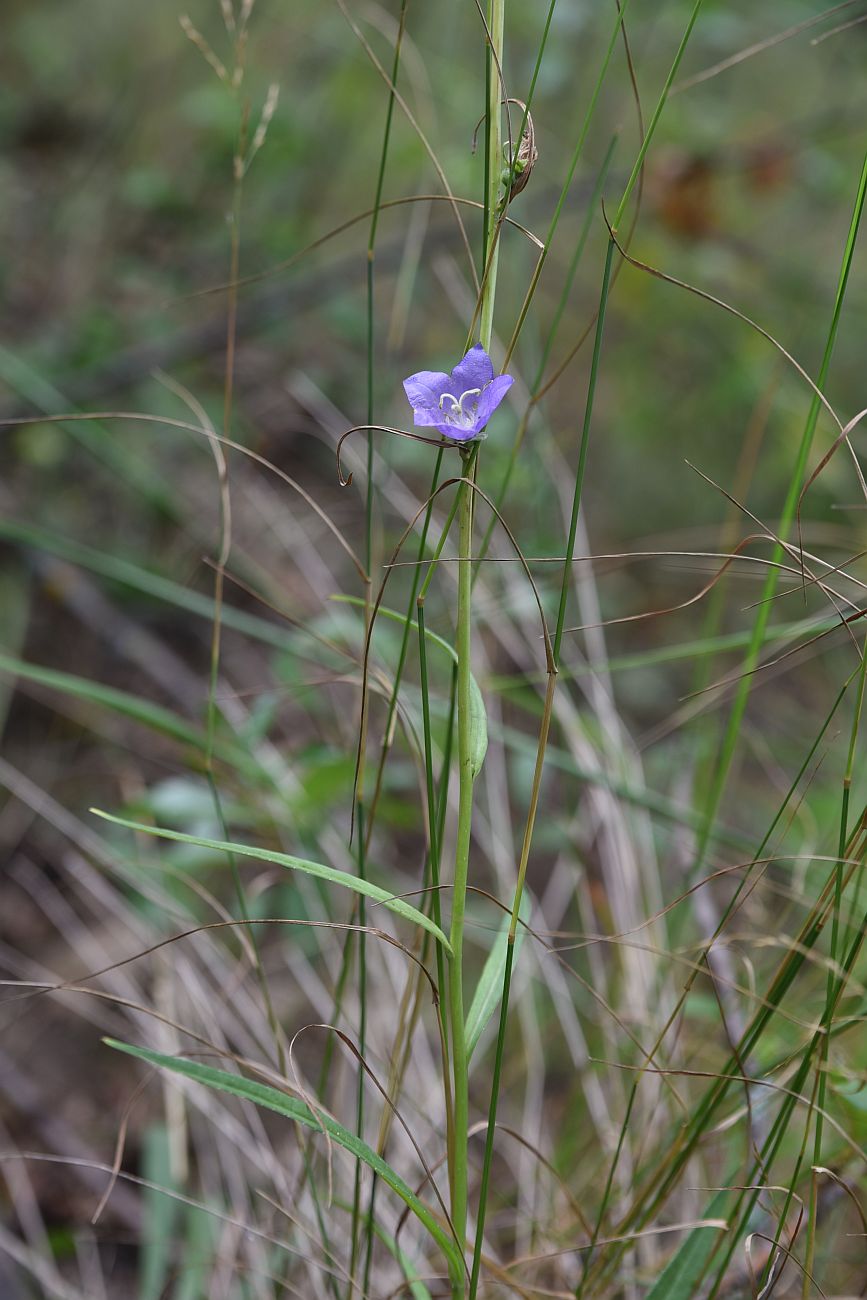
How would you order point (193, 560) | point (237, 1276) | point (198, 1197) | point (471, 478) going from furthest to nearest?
point (193, 560) < point (198, 1197) < point (237, 1276) < point (471, 478)

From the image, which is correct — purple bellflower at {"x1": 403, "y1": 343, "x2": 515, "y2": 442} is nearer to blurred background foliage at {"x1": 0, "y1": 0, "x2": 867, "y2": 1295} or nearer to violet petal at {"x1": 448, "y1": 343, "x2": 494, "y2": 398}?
violet petal at {"x1": 448, "y1": 343, "x2": 494, "y2": 398}

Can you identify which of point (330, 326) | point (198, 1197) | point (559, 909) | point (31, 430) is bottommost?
point (198, 1197)

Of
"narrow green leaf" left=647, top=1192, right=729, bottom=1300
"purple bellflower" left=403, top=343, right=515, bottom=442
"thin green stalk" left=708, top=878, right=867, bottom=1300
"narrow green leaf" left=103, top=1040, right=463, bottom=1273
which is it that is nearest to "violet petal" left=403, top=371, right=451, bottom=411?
"purple bellflower" left=403, top=343, right=515, bottom=442

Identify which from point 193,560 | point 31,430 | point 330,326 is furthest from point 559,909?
point 330,326

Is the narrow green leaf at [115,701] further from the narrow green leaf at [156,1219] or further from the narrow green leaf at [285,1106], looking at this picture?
the narrow green leaf at [156,1219]

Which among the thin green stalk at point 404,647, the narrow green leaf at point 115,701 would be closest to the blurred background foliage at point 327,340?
the narrow green leaf at point 115,701

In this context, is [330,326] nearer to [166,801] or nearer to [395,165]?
[395,165]
